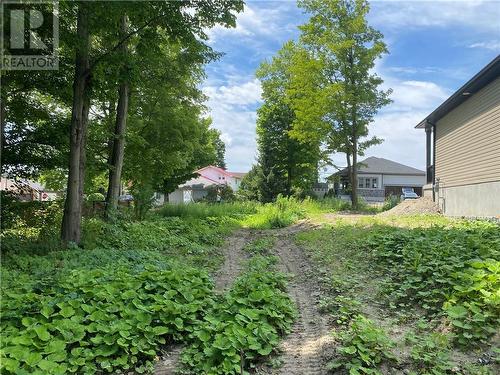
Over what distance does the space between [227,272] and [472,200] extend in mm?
11645

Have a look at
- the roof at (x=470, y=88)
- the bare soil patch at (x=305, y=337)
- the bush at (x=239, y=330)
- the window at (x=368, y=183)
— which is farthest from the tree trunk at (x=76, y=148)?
the window at (x=368, y=183)

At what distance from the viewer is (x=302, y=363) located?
381cm

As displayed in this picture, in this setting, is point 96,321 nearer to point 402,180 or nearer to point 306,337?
point 306,337

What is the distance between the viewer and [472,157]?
1577 cm

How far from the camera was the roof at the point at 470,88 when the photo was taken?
43.7ft

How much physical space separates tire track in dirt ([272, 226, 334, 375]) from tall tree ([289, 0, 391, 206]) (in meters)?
17.3

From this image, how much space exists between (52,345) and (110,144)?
12.1m

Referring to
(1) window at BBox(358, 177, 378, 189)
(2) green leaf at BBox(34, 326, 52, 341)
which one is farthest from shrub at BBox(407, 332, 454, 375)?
(1) window at BBox(358, 177, 378, 189)

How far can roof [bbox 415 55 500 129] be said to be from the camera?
13.3 meters

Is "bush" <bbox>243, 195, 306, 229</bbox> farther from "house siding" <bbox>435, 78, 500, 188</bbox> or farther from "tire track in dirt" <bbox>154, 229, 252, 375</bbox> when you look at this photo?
"house siding" <bbox>435, 78, 500, 188</bbox>

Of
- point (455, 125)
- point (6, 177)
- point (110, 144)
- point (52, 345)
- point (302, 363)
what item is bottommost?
point (302, 363)

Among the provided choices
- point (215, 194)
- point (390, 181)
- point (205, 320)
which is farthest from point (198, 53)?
point (390, 181)

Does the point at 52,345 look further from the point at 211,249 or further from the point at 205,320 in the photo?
the point at 211,249

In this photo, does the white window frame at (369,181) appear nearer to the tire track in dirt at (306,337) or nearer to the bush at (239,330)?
the tire track in dirt at (306,337)
